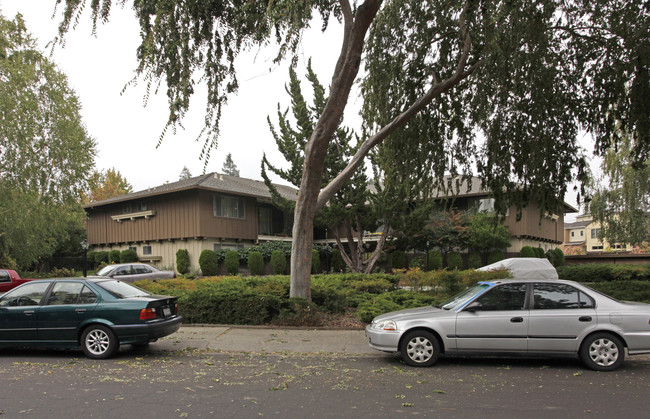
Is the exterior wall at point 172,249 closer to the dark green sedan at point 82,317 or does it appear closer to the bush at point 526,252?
the bush at point 526,252

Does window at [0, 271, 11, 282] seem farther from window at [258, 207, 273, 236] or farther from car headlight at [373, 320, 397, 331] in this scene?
car headlight at [373, 320, 397, 331]

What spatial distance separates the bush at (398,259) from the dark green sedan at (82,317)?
73.6 ft

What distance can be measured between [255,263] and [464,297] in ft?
74.0

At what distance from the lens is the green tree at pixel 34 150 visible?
27641mm

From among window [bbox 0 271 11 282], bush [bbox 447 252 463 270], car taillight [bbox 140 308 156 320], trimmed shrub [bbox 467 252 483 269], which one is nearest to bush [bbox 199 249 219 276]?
window [bbox 0 271 11 282]

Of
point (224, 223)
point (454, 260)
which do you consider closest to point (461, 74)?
point (454, 260)

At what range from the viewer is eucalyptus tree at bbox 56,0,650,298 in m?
10.1

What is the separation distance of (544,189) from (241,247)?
24111mm

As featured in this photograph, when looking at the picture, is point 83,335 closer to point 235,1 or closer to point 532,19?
point 235,1

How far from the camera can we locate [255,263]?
29891 millimetres

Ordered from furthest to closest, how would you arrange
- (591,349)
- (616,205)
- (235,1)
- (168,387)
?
(616,205)
(235,1)
(591,349)
(168,387)

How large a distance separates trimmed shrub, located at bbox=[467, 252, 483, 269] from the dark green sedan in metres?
23.6

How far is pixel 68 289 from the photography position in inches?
347

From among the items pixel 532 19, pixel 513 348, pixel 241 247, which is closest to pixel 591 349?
pixel 513 348
